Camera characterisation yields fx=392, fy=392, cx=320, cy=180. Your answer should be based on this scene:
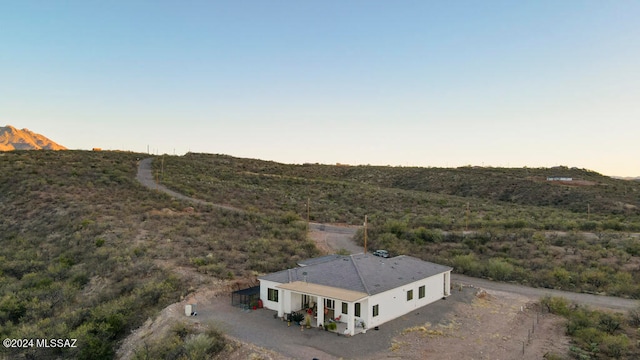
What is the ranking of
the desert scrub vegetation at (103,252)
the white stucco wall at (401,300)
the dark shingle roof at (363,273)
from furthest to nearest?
the dark shingle roof at (363,273), the desert scrub vegetation at (103,252), the white stucco wall at (401,300)

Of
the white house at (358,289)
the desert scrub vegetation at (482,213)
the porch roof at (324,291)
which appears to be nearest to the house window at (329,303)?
the white house at (358,289)

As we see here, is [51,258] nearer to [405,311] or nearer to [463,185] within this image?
[405,311]

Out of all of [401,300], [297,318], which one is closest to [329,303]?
[297,318]

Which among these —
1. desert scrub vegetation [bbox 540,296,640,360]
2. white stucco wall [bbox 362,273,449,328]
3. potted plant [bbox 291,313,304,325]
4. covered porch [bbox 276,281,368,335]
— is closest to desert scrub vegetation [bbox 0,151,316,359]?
covered porch [bbox 276,281,368,335]

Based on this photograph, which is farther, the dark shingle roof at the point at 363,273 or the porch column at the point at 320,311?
the dark shingle roof at the point at 363,273

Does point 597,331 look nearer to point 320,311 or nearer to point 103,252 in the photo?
point 320,311

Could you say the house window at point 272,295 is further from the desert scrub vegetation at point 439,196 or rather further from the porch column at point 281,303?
the desert scrub vegetation at point 439,196
